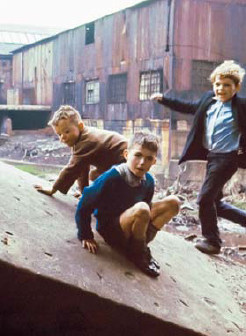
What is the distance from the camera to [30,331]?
6.13 feet

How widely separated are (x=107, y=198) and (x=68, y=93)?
12.1 metres

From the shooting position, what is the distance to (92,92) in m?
12.8

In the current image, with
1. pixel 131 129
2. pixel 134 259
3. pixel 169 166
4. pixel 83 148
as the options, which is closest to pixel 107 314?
pixel 134 259

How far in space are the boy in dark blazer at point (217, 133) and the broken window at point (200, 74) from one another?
662cm

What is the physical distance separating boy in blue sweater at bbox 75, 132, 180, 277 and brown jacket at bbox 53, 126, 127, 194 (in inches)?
20.6

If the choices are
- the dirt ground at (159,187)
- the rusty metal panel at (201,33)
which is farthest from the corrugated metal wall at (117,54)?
the dirt ground at (159,187)

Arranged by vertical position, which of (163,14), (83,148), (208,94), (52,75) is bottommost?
(83,148)

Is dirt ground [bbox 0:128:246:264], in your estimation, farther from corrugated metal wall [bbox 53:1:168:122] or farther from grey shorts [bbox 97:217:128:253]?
grey shorts [bbox 97:217:128:253]

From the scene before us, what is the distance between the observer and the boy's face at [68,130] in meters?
2.73

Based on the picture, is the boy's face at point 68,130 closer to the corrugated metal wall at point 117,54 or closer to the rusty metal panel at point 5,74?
the corrugated metal wall at point 117,54

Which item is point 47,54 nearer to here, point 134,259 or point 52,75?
point 52,75

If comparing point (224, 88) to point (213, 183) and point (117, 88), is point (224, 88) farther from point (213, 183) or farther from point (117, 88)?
point (117, 88)

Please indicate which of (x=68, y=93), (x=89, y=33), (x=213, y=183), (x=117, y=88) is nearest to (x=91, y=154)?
(x=213, y=183)

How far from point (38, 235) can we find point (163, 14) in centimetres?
882
